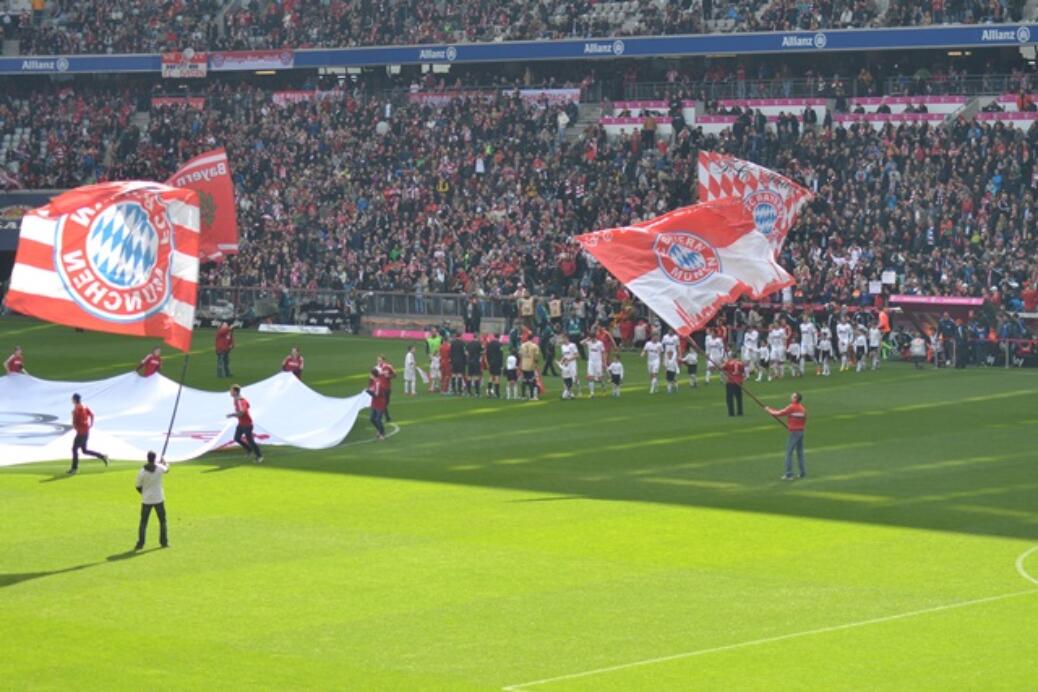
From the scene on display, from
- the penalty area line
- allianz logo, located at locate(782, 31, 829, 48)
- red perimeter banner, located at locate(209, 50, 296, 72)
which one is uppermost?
red perimeter banner, located at locate(209, 50, 296, 72)

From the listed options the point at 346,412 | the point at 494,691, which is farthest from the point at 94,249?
the point at 346,412

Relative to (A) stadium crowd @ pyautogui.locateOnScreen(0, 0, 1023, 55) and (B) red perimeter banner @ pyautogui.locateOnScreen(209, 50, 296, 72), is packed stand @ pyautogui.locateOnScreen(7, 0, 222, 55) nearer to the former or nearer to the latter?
(A) stadium crowd @ pyautogui.locateOnScreen(0, 0, 1023, 55)

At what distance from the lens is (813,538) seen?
29.1m

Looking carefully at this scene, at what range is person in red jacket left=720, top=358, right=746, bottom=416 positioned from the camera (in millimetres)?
42469

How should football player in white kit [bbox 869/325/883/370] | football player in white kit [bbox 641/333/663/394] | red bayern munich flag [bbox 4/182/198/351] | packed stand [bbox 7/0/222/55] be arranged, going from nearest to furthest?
red bayern munich flag [bbox 4/182/198/351] < football player in white kit [bbox 641/333/663/394] < football player in white kit [bbox 869/325/883/370] < packed stand [bbox 7/0/222/55]

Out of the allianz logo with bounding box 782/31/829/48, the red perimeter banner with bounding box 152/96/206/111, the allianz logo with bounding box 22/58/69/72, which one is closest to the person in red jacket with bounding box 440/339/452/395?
the allianz logo with bounding box 782/31/829/48

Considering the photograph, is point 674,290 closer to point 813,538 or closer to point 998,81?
point 813,538

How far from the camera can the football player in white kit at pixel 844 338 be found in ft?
174

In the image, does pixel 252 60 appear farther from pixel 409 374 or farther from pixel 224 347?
pixel 409 374

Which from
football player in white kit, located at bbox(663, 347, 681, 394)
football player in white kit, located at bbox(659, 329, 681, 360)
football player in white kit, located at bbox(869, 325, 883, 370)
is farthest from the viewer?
football player in white kit, located at bbox(869, 325, 883, 370)

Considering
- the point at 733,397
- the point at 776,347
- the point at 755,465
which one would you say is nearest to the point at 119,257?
the point at 755,465

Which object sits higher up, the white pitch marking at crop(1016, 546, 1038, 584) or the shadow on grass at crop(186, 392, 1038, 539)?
the shadow on grass at crop(186, 392, 1038, 539)

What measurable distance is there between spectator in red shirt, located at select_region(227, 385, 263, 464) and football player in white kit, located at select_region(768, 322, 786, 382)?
17.5 metres

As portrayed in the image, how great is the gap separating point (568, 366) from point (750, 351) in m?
6.43
